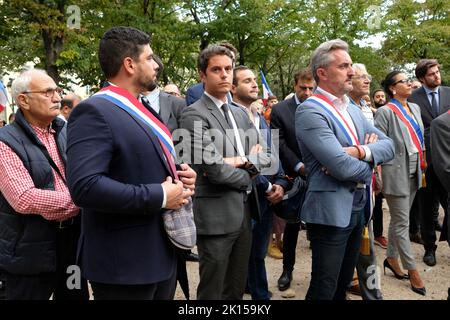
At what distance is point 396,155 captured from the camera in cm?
488

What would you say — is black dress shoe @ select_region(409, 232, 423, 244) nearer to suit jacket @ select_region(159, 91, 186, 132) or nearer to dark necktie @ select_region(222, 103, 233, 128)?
suit jacket @ select_region(159, 91, 186, 132)

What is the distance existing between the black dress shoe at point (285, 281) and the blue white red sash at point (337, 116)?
85.2 inches

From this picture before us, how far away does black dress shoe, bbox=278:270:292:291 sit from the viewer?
475cm

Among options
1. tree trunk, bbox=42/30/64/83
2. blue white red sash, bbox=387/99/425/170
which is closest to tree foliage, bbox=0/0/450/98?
tree trunk, bbox=42/30/64/83

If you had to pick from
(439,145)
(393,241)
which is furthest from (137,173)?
(393,241)

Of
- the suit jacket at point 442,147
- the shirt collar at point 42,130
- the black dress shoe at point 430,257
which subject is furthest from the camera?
the black dress shoe at point 430,257

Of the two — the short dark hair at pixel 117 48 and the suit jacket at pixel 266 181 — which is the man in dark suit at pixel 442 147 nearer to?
the suit jacket at pixel 266 181

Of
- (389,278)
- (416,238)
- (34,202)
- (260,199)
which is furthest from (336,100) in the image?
(416,238)

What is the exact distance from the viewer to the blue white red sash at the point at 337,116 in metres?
3.20

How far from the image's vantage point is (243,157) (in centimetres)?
320

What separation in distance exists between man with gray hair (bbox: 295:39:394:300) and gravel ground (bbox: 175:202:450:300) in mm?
1530

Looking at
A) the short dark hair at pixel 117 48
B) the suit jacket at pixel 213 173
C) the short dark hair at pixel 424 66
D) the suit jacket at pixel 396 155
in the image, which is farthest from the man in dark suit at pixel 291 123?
the short dark hair at pixel 117 48

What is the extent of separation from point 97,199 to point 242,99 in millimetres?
2617

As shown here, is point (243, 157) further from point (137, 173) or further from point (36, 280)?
point (36, 280)
